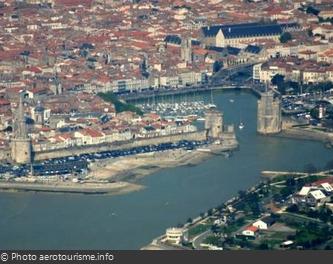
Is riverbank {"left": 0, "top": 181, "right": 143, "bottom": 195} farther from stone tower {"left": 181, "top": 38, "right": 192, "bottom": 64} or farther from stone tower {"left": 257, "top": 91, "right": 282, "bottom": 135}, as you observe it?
stone tower {"left": 181, "top": 38, "right": 192, "bottom": 64}

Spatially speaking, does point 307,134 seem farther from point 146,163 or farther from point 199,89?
point 199,89

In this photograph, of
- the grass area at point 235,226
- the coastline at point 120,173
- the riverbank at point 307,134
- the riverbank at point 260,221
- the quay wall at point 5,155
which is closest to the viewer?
the riverbank at point 260,221

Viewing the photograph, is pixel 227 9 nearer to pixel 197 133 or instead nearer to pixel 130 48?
pixel 130 48

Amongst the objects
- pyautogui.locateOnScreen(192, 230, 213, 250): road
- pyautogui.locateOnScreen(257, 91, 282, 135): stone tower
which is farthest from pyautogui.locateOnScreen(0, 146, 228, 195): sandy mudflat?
pyautogui.locateOnScreen(192, 230, 213, 250): road

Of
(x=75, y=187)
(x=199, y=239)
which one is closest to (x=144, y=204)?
(x=75, y=187)

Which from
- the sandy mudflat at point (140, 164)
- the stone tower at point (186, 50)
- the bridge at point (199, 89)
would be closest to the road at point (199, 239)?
the sandy mudflat at point (140, 164)

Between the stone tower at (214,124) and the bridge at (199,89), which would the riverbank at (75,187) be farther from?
the bridge at (199,89)

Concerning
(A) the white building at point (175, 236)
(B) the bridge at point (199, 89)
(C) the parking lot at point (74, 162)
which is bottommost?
(B) the bridge at point (199, 89)

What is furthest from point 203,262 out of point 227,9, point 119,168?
point 227,9
